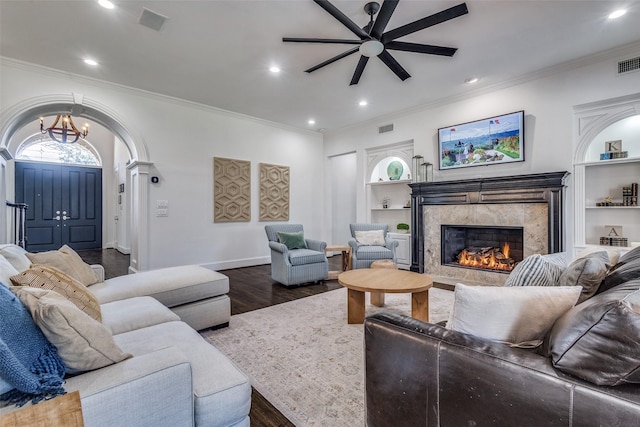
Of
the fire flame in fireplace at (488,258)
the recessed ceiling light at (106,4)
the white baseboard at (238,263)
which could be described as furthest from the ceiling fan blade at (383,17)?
the white baseboard at (238,263)

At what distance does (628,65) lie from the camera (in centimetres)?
332

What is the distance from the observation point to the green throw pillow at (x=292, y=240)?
4.36 m

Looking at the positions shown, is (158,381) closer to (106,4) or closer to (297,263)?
(297,263)

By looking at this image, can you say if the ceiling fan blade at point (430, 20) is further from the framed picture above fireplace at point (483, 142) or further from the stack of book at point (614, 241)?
the stack of book at point (614, 241)

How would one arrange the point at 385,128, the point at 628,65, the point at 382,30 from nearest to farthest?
the point at 382,30 → the point at 628,65 → the point at 385,128

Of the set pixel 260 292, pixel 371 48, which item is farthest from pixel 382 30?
pixel 260 292

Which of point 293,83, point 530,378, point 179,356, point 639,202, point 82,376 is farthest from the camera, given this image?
point 293,83

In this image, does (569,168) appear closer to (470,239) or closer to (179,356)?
(470,239)

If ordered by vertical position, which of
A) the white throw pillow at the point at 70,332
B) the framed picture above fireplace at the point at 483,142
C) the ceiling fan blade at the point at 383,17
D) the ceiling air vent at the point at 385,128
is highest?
the ceiling air vent at the point at 385,128

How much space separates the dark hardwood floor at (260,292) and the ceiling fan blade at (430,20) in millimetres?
2994

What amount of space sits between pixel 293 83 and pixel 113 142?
7.21 m

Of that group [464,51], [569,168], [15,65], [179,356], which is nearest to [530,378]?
[179,356]

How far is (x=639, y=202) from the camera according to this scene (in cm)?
339

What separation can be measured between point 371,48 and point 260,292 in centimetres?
319
